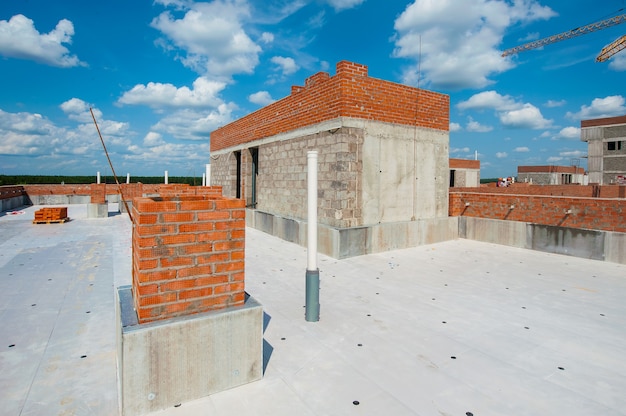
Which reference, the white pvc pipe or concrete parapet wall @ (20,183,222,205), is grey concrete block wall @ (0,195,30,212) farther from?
the white pvc pipe

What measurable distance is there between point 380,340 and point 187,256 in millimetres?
2397

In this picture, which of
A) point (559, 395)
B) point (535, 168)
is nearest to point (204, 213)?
point (559, 395)

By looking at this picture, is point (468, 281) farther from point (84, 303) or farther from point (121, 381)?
point (84, 303)

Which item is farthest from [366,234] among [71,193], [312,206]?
[71,193]

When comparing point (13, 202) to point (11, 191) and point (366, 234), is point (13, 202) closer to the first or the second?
point (11, 191)

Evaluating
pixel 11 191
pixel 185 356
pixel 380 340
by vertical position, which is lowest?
pixel 380 340

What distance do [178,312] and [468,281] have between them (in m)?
5.40

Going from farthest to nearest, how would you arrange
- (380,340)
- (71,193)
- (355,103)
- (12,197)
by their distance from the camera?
(71,193) → (12,197) → (355,103) → (380,340)

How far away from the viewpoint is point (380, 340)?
13.1 feet

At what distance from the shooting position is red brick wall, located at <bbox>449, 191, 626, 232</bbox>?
26.7 feet

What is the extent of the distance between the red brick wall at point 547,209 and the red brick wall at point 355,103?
255 cm

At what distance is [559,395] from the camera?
3.01 m

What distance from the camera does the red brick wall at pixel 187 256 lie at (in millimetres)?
2697

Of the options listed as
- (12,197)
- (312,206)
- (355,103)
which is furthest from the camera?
(12,197)
